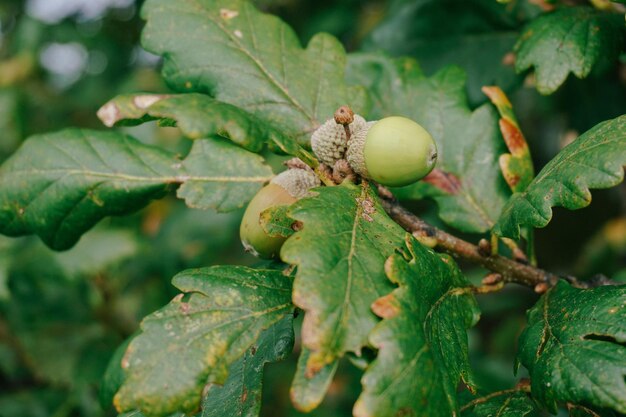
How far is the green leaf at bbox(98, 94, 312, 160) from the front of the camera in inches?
44.0

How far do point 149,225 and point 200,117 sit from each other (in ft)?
8.30

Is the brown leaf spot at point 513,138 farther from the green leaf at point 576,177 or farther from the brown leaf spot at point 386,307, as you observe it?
the brown leaf spot at point 386,307

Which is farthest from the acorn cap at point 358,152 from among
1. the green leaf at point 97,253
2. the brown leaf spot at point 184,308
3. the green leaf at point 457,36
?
the green leaf at point 97,253

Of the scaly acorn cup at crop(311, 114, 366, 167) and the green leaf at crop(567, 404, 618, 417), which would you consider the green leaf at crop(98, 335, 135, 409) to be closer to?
the scaly acorn cup at crop(311, 114, 366, 167)

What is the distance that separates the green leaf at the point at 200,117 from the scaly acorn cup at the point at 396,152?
16 cm

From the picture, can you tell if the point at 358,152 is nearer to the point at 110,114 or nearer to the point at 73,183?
the point at 110,114

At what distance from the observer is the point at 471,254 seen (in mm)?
1342

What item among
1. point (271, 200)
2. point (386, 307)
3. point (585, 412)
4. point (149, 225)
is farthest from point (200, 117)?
point (149, 225)

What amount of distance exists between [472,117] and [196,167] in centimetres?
71

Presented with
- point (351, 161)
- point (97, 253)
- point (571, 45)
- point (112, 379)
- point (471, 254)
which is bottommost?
point (97, 253)

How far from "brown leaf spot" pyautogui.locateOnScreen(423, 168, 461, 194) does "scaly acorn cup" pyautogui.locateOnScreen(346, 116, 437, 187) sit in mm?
371

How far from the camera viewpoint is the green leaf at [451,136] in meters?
1.51

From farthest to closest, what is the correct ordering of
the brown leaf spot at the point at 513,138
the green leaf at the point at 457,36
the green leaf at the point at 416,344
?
the green leaf at the point at 457,36 → the brown leaf spot at the point at 513,138 → the green leaf at the point at 416,344

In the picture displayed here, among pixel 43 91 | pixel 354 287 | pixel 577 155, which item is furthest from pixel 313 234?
pixel 43 91
